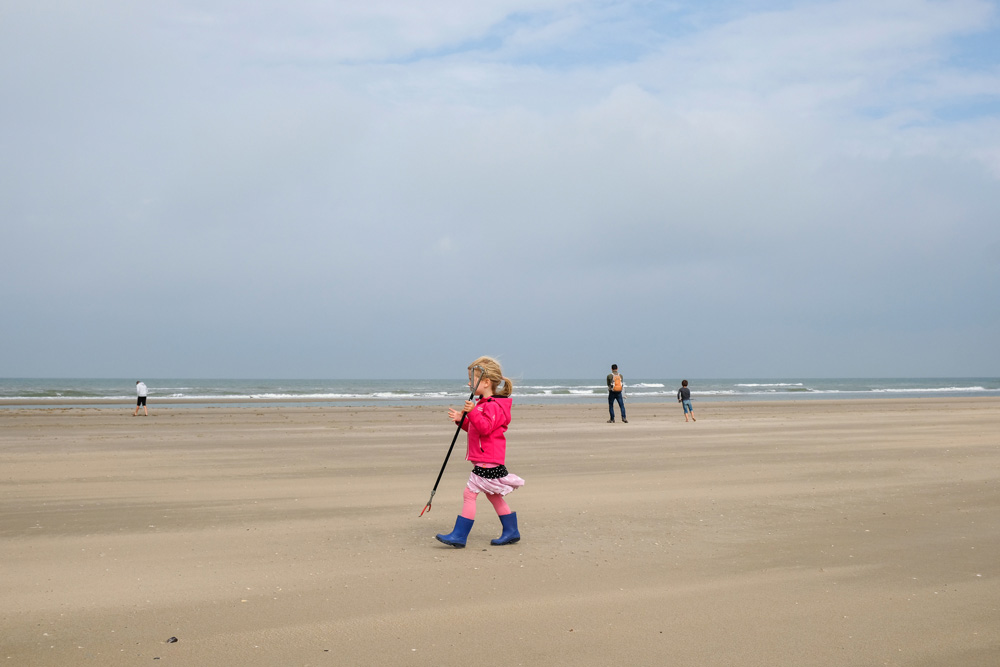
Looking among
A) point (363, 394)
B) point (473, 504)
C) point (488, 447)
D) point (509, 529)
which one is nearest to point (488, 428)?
point (488, 447)

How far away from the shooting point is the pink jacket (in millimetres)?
6484

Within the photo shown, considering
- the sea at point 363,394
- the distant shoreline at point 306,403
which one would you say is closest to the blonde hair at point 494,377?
the sea at point 363,394

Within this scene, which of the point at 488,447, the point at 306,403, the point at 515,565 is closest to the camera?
the point at 515,565

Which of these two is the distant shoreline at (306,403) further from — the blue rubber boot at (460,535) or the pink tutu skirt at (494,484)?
the blue rubber boot at (460,535)

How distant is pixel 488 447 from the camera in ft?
21.7

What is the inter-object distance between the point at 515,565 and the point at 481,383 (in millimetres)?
1454

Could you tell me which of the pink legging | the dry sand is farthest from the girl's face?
the dry sand

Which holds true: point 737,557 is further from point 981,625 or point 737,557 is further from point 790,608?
point 981,625

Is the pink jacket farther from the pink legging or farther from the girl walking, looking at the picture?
the pink legging

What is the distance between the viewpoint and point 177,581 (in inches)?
214

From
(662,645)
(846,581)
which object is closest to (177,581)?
(662,645)

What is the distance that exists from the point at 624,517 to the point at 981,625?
3.61m

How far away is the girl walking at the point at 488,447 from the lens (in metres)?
6.50

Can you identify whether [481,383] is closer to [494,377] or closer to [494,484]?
[494,377]
